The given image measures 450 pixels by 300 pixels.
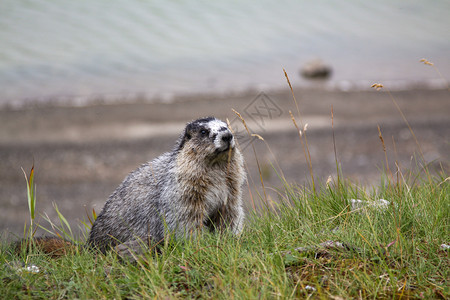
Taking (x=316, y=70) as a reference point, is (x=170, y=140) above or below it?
below

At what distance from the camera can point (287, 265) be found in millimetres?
3738

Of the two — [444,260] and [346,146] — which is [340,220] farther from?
[346,146]

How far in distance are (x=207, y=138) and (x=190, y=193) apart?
0.57m

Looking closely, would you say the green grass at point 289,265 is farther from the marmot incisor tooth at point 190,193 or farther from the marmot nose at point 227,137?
the marmot nose at point 227,137

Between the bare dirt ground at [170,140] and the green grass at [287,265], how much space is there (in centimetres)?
603

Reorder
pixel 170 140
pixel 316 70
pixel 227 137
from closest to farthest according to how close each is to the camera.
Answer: pixel 227 137
pixel 170 140
pixel 316 70

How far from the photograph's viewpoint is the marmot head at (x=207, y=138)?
464 centimetres

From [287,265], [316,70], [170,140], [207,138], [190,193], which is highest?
[207,138]

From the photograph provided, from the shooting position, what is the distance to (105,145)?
1317 cm

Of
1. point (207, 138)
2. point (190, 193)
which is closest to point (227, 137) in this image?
point (207, 138)

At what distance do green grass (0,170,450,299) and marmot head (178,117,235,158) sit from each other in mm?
857

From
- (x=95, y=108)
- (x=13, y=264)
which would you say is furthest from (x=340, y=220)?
(x=95, y=108)

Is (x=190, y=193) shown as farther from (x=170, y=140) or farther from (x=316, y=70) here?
(x=316, y=70)

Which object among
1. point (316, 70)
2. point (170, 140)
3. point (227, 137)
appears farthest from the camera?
point (316, 70)
